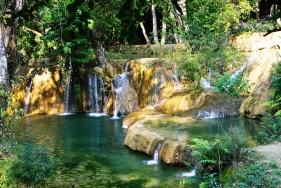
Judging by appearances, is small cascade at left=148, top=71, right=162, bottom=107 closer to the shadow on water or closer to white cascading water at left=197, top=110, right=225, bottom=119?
the shadow on water

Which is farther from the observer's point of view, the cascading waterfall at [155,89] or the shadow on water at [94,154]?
the cascading waterfall at [155,89]

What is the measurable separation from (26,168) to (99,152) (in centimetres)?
429

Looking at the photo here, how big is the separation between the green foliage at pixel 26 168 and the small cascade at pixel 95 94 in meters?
10.9

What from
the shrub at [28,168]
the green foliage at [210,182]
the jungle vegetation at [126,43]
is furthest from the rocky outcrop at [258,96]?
the shrub at [28,168]

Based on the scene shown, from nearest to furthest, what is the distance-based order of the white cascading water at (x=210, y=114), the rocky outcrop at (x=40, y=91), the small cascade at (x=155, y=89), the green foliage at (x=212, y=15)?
the white cascading water at (x=210, y=114) < the small cascade at (x=155, y=89) < the green foliage at (x=212, y=15) < the rocky outcrop at (x=40, y=91)

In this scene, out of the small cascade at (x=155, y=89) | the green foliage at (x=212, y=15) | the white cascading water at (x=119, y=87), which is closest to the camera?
the small cascade at (x=155, y=89)

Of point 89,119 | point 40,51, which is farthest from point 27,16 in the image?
point 40,51

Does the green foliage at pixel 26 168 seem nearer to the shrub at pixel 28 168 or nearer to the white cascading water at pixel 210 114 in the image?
the shrub at pixel 28 168

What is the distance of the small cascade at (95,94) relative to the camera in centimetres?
1773

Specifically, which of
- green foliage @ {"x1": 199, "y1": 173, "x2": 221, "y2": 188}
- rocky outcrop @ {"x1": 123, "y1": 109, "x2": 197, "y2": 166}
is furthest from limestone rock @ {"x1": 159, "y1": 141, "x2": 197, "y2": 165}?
green foliage @ {"x1": 199, "y1": 173, "x2": 221, "y2": 188}

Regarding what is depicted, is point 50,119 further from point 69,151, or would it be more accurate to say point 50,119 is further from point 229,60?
point 229,60

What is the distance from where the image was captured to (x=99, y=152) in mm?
10594

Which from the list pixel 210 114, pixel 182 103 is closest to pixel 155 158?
pixel 210 114

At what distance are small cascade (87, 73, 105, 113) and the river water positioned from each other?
1.83m
